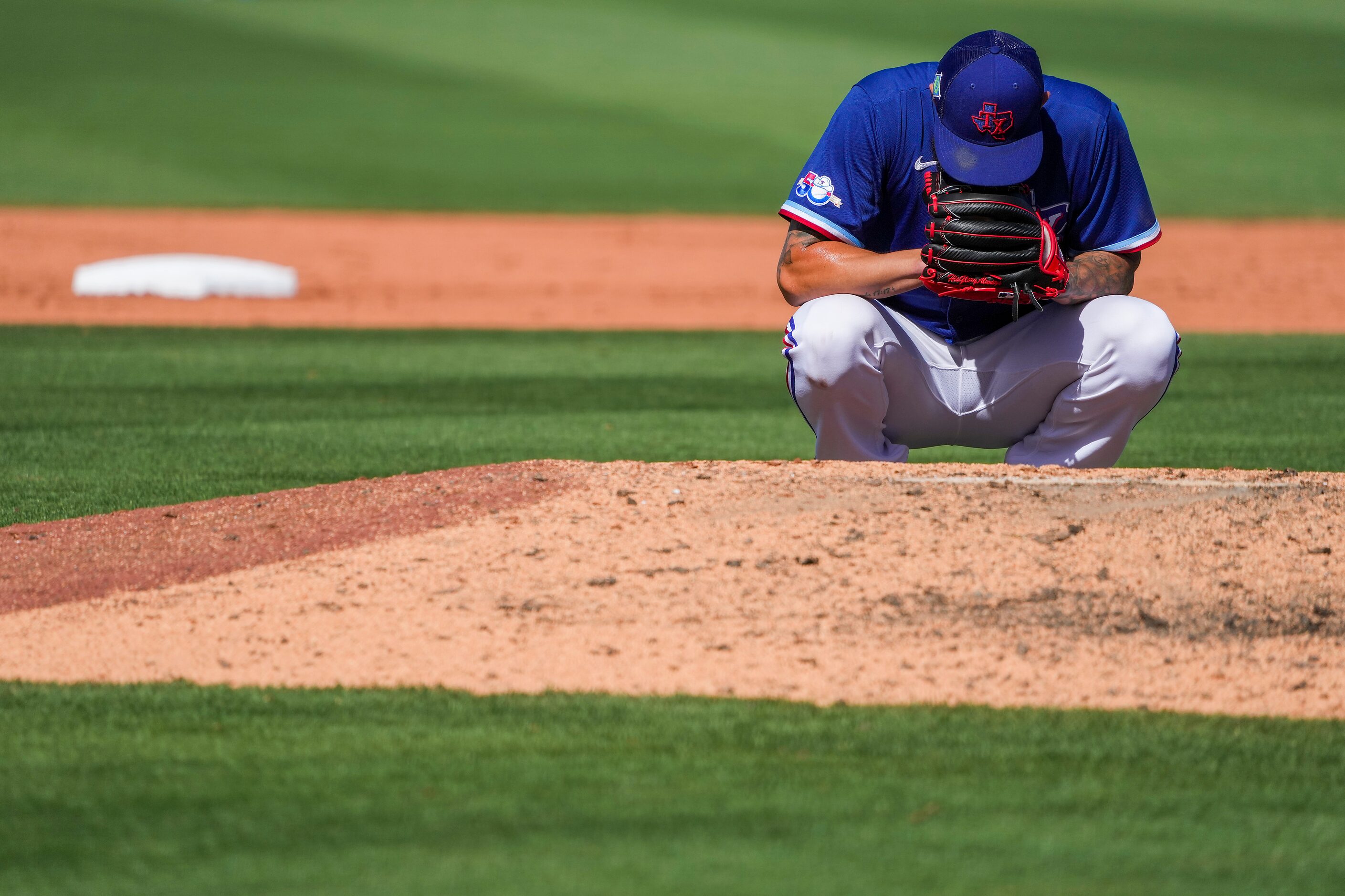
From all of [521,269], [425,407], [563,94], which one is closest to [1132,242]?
[425,407]

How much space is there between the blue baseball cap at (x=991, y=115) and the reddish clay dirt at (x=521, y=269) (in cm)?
697

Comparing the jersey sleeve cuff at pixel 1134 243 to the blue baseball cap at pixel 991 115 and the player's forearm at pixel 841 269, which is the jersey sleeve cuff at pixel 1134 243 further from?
the player's forearm at pixel 841 269

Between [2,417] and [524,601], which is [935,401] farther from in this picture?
[2,417]

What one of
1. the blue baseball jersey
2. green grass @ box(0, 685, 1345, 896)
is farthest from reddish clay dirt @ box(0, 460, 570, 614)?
the blue baseball jersey

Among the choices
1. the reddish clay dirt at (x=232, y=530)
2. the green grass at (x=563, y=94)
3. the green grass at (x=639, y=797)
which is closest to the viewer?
the green grass at (x=639, y=797)

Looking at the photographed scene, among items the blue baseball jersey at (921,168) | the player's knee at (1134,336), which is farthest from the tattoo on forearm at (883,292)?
the player's knee at (1134,336)

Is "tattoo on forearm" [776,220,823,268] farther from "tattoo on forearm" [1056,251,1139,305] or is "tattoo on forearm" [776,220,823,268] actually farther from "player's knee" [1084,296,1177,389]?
"player's knee" [1084,296,1177,389]

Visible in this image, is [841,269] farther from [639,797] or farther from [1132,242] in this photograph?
[639,797]

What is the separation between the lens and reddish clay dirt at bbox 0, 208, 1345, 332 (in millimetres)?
11789

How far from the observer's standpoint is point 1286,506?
401 cm

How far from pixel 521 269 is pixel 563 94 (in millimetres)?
11710

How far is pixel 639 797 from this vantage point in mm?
2545

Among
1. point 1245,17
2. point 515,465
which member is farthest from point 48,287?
point 1245,17

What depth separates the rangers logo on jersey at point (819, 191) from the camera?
174 inches
